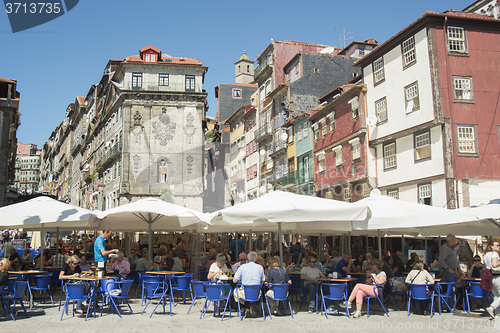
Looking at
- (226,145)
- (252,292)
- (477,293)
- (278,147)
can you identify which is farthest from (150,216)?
(226,145)

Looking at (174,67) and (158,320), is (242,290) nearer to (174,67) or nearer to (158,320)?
(158,320)

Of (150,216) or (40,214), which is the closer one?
(40,214)

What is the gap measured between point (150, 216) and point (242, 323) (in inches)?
233

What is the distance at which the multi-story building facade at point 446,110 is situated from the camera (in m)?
22.2

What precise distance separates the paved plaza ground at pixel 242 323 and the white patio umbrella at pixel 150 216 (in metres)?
3.09

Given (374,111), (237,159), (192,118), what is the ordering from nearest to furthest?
1. (374,111)
2. (192,118)
3. (237,159)

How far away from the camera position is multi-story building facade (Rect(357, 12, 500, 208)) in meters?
22.2

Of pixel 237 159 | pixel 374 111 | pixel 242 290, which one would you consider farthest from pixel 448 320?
pixel 237 159

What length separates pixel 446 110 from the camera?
22609mm

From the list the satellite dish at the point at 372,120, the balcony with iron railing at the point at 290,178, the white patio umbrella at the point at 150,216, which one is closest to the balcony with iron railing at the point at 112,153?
the balcony with iron railing at the point at 290,178

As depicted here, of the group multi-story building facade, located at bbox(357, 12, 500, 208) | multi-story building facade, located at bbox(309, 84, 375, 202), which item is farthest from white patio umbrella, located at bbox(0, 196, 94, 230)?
multi-story building facade, located at bbox(309, 84, 375, 202)

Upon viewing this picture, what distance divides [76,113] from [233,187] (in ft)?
133

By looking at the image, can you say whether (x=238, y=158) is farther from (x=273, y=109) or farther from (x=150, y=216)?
(x=150, y=216)

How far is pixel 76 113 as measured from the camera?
83.8m
